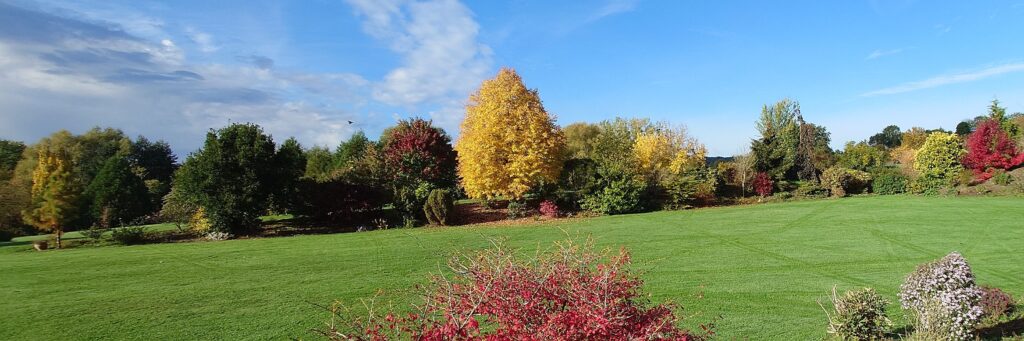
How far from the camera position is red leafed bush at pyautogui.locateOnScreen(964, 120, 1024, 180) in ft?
85.4

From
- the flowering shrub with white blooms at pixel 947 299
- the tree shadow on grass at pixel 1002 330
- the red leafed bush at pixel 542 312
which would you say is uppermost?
the red leafed bush at pixel 542 312

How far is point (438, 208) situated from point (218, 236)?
27.2 feet

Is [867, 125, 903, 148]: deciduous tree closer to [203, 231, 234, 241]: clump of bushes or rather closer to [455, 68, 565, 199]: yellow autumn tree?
[455, 68, 565, 199]: yellow autumn tree

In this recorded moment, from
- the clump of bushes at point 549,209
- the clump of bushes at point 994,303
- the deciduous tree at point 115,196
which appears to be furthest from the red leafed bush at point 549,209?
the deciduous tree at point 115,196

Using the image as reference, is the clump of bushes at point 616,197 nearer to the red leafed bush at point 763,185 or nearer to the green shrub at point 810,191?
the red leafed bush at point 763,185

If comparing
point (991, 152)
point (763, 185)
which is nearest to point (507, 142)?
point (763, 185)

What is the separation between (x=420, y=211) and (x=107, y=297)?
13546 millimetres

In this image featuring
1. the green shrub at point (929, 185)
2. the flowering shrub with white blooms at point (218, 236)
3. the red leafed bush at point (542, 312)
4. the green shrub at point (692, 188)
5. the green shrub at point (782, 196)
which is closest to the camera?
the red leafed bush at point (542, 312)

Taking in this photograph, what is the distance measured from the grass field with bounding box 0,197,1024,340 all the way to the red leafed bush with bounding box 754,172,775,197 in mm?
8424

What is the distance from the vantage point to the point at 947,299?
568 cm

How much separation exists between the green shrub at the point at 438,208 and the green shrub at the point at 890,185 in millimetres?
25048

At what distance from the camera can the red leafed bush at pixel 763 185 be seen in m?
27.8

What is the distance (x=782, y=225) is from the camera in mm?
17203

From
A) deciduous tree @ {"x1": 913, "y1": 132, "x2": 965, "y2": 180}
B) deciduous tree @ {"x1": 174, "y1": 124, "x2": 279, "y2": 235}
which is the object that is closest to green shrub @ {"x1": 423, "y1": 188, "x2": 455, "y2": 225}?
deciduous tree @ {"x1": 174, "y1": 124, "x2": 279, "y2": 235}
